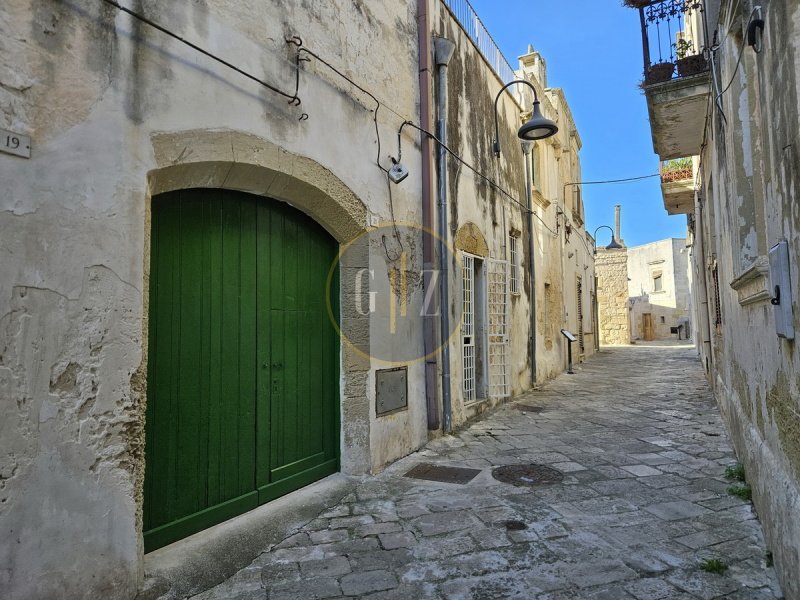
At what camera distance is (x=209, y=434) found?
3.16 m

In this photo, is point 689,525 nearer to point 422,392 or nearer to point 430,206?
point 422,392

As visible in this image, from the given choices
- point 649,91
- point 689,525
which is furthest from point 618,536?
point 649,91

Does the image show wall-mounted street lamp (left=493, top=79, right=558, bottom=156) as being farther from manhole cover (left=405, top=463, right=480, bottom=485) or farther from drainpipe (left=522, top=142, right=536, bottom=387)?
manhole cover (left=405, top=463, right=480, bottom=485)

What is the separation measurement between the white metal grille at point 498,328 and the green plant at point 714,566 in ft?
15.0

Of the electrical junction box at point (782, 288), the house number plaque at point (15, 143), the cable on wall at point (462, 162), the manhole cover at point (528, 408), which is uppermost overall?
the cable on wall at point (462, 162)

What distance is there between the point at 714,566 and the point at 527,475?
171 centimetres

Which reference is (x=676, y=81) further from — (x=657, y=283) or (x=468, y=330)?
(x=657, y=283)

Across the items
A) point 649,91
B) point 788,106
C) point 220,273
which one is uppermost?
point 649,91

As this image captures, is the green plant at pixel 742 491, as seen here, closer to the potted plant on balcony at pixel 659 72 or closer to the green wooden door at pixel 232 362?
the green wooden door at pixel 232 362

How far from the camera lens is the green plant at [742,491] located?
3428 millimetres

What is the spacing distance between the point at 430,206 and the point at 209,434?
3272mm

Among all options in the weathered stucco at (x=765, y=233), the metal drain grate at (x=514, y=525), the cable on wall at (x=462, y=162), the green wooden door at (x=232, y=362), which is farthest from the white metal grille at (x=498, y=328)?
the metal drain grate at (x=514, y=525)

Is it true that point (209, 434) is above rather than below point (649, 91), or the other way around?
below

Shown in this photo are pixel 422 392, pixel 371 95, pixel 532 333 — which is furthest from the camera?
pixel 532 333
